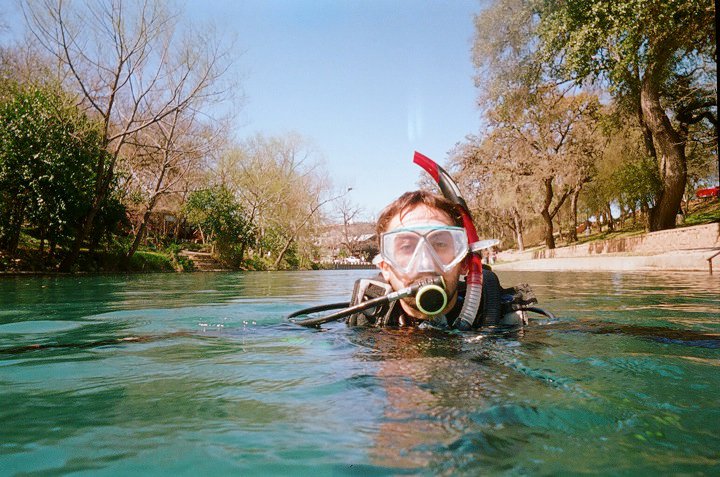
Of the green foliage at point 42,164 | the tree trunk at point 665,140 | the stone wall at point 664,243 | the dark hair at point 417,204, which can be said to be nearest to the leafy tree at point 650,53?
the tree trunk at point 665,140

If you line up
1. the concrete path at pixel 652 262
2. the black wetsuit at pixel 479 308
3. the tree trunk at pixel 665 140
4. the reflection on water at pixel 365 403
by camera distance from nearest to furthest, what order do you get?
the reflection on water at pixel 365 403 → the black wetsuit at pixel 479 308 → the concrete path at pixel 652 262 → the tree trunk at pixel 665 140

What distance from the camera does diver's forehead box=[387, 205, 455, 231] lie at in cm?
317

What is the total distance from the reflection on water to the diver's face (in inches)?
10.2

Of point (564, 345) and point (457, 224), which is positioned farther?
point (457, 224)

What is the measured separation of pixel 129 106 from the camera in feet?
67.3

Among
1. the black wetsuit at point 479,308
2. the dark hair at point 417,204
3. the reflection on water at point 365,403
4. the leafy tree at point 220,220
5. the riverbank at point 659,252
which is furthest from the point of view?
the leafy tree at point 220,220

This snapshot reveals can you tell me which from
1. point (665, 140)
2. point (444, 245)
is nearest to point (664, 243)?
point (665, 140)

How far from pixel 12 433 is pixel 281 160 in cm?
3123

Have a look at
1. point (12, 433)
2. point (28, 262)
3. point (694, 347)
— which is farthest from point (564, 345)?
point (28, 262)

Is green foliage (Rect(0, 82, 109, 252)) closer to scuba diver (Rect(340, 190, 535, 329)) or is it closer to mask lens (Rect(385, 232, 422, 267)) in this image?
scuba diver (Rect(340, 190, 535, 329))

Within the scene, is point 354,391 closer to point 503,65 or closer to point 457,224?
point 457,224

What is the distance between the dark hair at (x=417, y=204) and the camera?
3283 millimetres

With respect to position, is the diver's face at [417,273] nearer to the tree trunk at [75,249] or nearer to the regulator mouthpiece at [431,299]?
the regulator mouthpiece at [431,299]

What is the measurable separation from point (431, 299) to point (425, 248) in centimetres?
36
